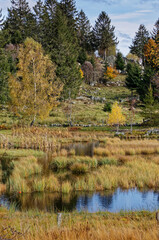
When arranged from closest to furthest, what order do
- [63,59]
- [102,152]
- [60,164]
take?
[60,164], [102,152], [63,59]

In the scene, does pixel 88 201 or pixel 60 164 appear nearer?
pixel 88 201

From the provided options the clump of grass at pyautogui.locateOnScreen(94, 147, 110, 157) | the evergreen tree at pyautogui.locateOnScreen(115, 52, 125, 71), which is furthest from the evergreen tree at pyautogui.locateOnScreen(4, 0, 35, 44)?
the clump of grass at pyautogui.locateOnScreen(94, 147, 110, 157)


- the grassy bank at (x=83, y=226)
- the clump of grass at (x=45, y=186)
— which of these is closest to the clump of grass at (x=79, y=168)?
the clump of grass at (x=45, y=186)

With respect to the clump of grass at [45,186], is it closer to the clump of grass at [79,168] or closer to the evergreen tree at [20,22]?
the clump of grass at [79,168]

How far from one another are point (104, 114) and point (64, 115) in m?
8.15

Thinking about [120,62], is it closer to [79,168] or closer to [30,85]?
[30,85]

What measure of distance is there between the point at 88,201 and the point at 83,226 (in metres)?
4.01

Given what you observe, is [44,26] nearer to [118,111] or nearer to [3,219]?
[118,111]

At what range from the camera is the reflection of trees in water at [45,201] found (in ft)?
34.3

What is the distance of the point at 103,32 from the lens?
93875mm

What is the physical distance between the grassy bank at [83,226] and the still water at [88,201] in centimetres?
140

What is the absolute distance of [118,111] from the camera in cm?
4006

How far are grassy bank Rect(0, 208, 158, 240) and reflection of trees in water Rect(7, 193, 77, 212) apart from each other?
1.41 meters

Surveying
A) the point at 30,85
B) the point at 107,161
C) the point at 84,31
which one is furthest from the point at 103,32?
the point at 107,161
